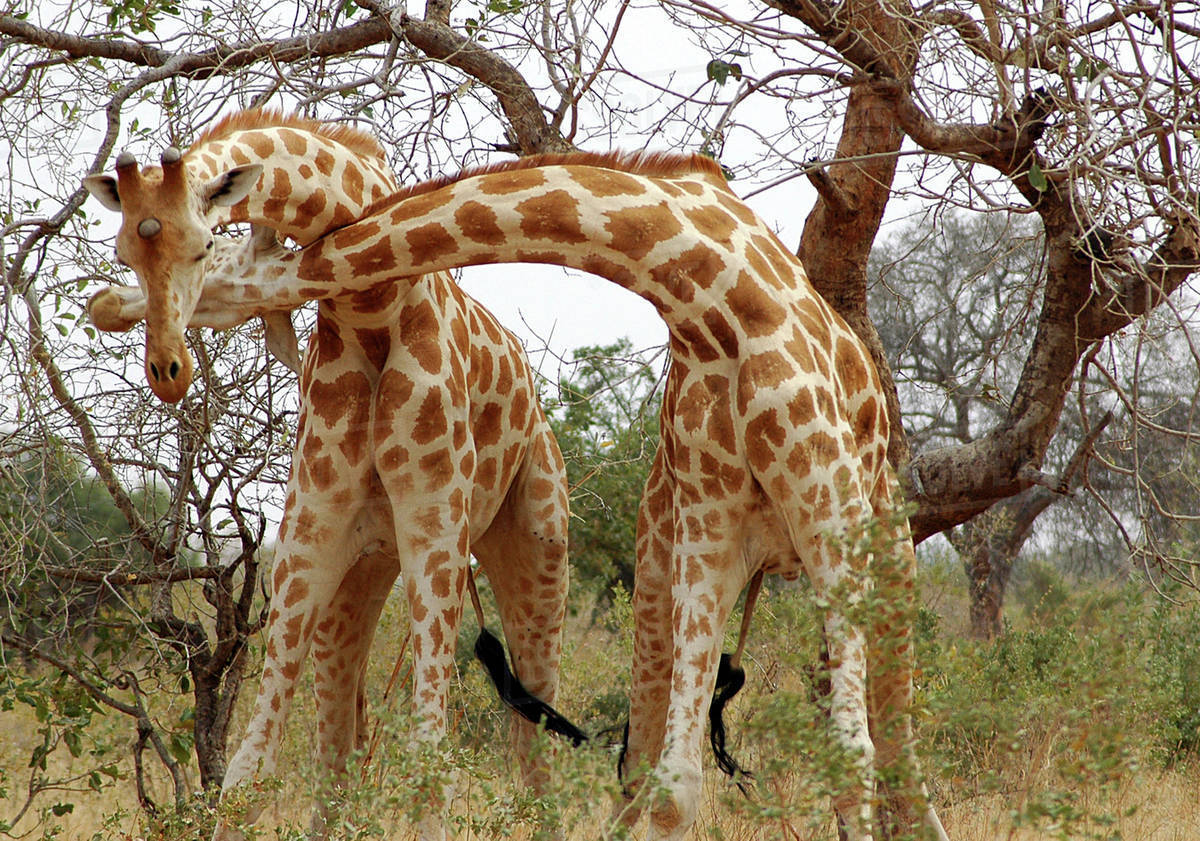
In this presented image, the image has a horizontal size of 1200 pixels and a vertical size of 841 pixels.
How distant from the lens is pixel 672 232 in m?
3.19

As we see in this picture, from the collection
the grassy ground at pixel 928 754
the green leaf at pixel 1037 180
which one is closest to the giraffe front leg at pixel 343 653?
the grassy ground at pixel 928 754

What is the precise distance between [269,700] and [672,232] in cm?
166

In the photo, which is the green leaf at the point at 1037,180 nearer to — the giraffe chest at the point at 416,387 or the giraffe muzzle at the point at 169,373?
the giraffe chest at the point at 416,387

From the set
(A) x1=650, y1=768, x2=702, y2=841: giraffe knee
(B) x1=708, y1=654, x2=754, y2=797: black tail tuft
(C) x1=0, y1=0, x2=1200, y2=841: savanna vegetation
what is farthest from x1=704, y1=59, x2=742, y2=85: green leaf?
(A) x1=650, y1=768, x2=702, y2=841: giraffe knee

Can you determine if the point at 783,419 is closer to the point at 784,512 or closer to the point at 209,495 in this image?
the point at 784,512

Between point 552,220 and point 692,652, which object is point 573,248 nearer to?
point 552,220

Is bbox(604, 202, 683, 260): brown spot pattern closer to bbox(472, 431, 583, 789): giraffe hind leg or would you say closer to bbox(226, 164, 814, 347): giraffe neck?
bbox(226, 164, 814, 347): giraffe neck

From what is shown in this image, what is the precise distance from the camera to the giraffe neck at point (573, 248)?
3.17 meters

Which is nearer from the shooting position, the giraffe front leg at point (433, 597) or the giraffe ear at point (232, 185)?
the giraffe ear at point (232, 185)

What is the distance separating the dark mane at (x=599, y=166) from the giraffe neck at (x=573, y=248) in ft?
0.21

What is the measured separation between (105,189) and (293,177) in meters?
0.52

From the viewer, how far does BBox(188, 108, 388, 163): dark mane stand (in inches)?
131

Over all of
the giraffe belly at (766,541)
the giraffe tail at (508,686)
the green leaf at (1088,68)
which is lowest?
the giraffe tail at (508,686)

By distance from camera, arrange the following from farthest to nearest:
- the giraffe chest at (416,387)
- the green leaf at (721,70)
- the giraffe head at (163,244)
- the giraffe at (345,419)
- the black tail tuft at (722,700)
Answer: the green leaf at (721,70)
the black tail tuft at (722,700)
the giraffe chest at (416,387)
the giraffe at (345,419)
the giraffe head at (163,244)
